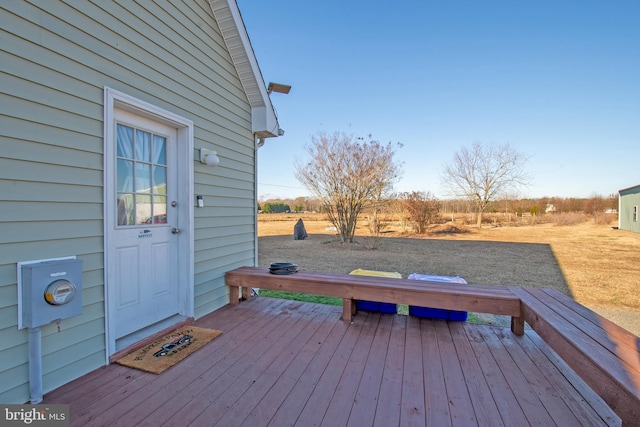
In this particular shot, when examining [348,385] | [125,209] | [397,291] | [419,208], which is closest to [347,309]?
[397,291]

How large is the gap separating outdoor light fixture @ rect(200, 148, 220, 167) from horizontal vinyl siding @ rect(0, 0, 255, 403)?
0.41 m

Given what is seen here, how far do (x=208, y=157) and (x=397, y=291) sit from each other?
2.49 meters

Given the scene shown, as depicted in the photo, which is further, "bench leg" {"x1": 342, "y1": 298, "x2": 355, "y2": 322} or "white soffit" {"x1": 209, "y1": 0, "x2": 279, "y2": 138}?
"white soffit" {"x1": 209, "y1": 0, "x2": 279, "y2": 138}

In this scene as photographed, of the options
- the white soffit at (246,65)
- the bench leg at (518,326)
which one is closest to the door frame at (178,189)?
the white soffit at (246,65)

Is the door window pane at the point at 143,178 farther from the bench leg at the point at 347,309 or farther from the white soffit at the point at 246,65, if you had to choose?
the bench leg at the point at 347,309

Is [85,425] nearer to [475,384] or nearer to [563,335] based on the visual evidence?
[475,384]

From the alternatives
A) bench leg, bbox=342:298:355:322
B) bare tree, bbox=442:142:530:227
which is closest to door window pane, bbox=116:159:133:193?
bench leg, bbox=342:298:355:322

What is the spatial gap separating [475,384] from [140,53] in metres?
3.68

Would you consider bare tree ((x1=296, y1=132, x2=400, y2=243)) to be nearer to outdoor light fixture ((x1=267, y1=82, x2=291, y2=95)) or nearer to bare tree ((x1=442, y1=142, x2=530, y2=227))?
outdoor light fixture ((x1=267, y1=82, x2=291, y2=95))

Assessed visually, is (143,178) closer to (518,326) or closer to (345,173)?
(518,326)

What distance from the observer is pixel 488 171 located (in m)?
19.0

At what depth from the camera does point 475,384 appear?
1.86 m

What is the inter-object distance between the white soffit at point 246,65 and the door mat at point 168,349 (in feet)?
8.78

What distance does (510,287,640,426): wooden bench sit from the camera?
1136 mm
